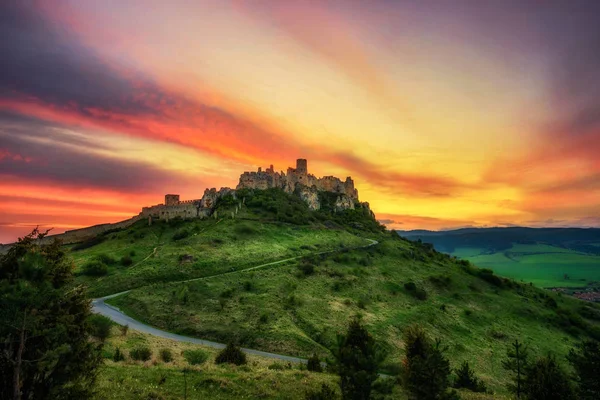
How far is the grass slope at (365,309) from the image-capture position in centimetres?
4906

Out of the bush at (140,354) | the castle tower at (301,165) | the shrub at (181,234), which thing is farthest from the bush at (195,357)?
the castle tower at (301,165)

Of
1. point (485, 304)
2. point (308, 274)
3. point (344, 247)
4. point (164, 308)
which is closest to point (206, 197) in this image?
point (344, 247)

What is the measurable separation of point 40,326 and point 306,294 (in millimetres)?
55451

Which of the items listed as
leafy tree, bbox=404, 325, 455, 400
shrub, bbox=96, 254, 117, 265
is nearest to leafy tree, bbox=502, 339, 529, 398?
leafy tree, bbox=404, 325, 455, 400

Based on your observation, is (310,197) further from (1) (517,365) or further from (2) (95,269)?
(1) (517,365)

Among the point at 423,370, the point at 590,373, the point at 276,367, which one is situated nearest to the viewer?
the point at 423,370

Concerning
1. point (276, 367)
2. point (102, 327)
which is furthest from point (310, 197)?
point (276, 367)

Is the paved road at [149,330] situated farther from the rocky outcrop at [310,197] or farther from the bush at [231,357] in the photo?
the rocky outcrop at [310,197]

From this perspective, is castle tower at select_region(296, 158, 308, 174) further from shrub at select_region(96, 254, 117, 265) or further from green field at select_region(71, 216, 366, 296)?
shrub at select_region(96, 254, 117, 265)

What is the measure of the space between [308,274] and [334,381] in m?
51.9

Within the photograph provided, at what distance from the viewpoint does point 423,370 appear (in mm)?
19453

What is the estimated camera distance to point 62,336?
46.2 feet

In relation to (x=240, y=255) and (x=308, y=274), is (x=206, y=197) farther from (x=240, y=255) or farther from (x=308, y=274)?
(x=308, y=274)

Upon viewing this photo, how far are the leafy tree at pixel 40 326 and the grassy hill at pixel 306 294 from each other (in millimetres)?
9187
